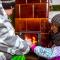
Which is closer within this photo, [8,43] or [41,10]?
[8,43]

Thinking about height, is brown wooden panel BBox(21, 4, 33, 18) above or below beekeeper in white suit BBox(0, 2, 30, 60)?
above

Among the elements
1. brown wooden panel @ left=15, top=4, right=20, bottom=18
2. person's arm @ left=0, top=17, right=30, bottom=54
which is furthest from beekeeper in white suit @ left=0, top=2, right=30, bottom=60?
brown wooden panel @ left=15, top=4, right=20, bottom=18

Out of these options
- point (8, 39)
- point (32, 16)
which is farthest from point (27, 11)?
point (8, 39)

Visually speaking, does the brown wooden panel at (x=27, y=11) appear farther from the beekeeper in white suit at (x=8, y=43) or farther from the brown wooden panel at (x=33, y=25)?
the beekeeper in white suit at (x=8, y=43)

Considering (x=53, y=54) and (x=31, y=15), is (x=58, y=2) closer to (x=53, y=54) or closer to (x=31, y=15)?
(x=31, y=15)

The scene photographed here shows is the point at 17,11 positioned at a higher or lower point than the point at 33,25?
higher

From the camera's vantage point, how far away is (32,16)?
267 centimetres

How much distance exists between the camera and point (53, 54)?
231 cm

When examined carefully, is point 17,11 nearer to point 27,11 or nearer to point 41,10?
point 27,11

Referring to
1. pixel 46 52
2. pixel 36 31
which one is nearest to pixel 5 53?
pixel 46 52

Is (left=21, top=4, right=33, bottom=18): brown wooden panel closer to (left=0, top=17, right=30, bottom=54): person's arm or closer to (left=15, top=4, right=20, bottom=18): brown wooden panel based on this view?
(left=15, top=4, right=20, bottom=18): brown wooden panel

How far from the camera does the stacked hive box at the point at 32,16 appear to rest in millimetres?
2656

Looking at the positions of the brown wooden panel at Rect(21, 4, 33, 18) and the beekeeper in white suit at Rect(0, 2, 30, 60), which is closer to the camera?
the beekeeper in white suit at Rect(0, 2, 30, 60)

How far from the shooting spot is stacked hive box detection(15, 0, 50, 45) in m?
2.66
